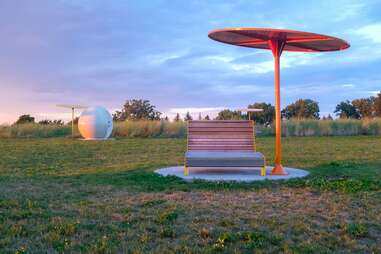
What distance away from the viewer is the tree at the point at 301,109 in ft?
165

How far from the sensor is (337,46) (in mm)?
10047

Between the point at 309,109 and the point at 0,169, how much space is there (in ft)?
141

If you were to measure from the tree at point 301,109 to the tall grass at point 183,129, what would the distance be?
20.9 m

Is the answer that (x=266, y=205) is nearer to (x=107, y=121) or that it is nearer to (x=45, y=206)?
(x=45, y=206)

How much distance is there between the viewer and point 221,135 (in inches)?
428

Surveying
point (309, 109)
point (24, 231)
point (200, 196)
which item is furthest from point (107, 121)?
point (309, 109)

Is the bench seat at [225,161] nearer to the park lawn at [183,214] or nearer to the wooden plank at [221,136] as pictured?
the park lawn at [183,214]

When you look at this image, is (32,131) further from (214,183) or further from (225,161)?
(214,183)

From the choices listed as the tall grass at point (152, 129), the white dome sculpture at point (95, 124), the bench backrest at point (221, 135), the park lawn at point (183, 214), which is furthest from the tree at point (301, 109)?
the park lawn at point (183, 214)

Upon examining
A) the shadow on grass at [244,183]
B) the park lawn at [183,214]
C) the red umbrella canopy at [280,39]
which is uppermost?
the red umbrella canopy at [280,39]

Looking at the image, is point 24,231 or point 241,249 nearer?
point 241,249

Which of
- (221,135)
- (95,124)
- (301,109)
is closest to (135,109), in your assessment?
(301,109)

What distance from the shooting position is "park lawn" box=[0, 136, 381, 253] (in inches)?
179

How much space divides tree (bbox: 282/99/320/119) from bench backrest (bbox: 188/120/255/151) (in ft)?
132
